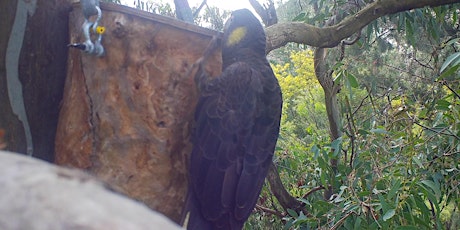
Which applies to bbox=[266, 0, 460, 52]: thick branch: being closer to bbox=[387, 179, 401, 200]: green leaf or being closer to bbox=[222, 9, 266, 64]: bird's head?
bbox=[222, 9, 266, 64]: bird's head

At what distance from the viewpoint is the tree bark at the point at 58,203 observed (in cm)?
35

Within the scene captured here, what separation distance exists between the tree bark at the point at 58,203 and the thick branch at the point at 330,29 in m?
1.71

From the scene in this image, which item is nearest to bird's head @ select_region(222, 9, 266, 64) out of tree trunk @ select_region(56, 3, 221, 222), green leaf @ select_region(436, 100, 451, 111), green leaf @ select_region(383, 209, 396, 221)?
tree trunk @ select_region(56, 3, 221, 222)

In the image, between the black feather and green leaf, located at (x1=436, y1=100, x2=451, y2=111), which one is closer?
the black feather

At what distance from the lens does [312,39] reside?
7.43 ft

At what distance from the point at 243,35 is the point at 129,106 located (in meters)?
0.53

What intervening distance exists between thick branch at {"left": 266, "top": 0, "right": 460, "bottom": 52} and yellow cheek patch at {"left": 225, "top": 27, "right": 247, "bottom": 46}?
0.48 meters

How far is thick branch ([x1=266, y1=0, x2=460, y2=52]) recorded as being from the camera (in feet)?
6.88

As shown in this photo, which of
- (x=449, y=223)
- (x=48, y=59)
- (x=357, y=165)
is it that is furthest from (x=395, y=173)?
(x=449, y=223)

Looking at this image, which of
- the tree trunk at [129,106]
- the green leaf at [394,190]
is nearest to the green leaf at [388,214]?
the green leaf at [394,190]

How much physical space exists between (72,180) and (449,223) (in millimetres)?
→ 4281

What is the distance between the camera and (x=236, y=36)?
1.51 m

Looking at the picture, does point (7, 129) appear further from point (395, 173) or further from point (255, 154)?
point (395, 173)

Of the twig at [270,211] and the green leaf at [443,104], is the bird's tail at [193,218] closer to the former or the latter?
the green leaf at [443,104]
